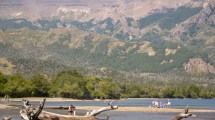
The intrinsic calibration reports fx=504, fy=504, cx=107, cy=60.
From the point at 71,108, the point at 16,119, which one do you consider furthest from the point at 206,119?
the point at 16,119

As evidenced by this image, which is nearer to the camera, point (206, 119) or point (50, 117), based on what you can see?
point (50, 117)

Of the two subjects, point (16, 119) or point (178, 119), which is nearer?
point (178, 119)

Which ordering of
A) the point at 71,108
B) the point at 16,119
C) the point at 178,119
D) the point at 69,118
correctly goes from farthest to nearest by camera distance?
the point at 71,108 < the point at 16,119 < the point at 69,118 < the point at 178,119

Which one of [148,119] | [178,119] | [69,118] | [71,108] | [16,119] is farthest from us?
[148,119]

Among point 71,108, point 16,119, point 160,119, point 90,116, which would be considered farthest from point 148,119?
point 90,116

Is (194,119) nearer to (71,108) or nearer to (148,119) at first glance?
(148,119)

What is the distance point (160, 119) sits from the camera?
95438mm

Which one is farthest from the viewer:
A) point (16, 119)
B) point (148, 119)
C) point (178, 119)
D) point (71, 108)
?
point (148, 119)

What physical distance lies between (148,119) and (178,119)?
51.8m

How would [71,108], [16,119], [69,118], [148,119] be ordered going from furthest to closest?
1. [148,119]
2. [71,108]
3. [16,119]
4. [69,118]

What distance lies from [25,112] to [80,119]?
18.8ft

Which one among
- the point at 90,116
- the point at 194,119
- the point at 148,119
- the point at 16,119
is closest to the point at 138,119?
the point at 148,119

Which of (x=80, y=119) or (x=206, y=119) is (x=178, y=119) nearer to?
(x=80, y=119)

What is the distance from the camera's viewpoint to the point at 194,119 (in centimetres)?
9762
